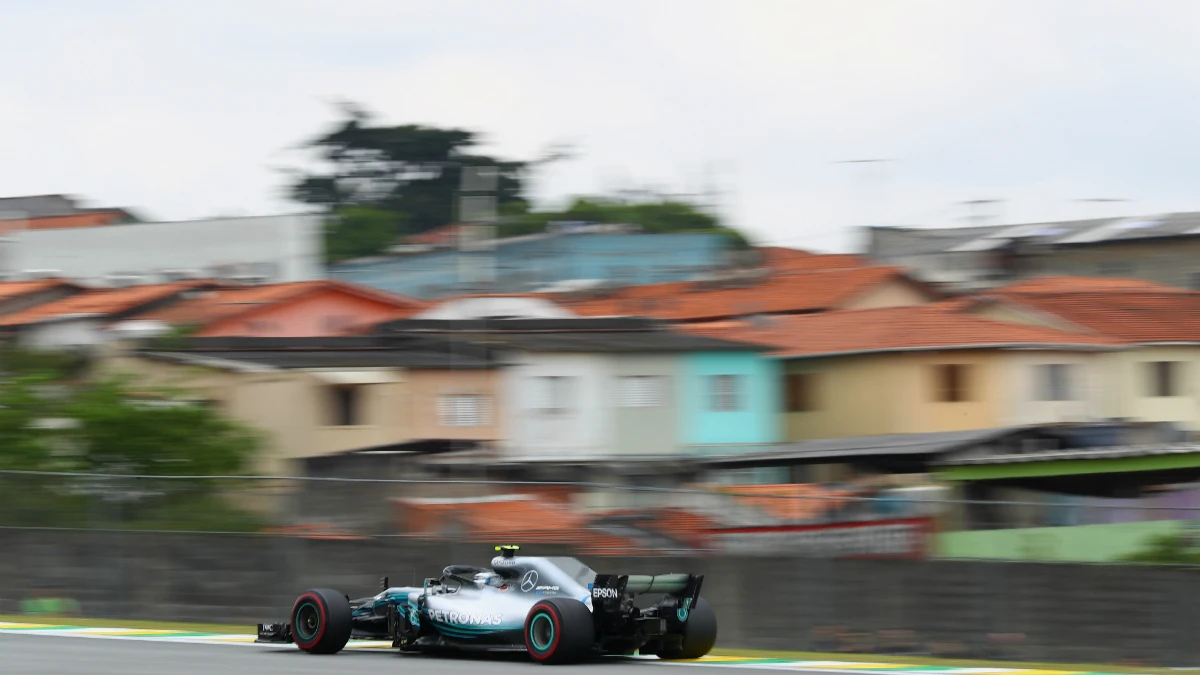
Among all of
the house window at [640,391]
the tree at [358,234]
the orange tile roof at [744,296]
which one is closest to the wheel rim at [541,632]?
the house window at [640,391]

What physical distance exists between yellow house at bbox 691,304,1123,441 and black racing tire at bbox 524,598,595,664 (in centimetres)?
2985

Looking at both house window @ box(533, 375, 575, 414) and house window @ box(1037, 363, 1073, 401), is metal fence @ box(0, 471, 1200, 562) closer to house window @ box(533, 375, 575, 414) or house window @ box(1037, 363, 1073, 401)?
house window @ box(533, 375, 575, 414)

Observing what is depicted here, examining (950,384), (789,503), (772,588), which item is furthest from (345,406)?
(772,588)

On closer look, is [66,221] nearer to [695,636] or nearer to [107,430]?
[107,430]

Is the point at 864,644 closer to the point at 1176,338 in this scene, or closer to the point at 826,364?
the point at 826,364

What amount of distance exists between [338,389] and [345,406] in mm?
486

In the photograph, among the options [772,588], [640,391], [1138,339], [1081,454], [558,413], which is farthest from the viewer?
[1138,339]

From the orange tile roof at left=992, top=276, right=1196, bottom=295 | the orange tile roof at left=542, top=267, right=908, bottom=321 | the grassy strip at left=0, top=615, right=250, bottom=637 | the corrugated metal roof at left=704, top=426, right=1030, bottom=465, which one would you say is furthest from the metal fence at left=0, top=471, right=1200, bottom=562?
the orange tile roof at left=992, top=276, right=1196, bottom=295

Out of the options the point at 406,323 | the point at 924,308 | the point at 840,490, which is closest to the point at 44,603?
the point at 840,490

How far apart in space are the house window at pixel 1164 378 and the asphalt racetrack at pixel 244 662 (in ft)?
126

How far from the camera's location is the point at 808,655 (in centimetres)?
1769

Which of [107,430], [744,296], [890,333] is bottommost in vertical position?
[107,430]

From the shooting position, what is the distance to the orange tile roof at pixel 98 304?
48.8 metres

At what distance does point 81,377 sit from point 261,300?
14.3 metres
